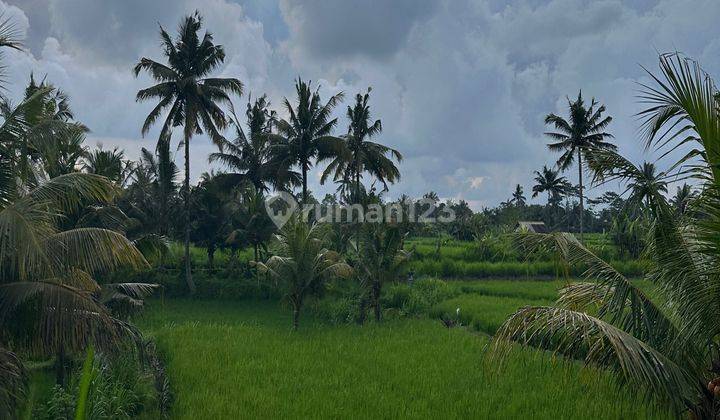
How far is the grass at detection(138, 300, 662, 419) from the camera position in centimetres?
669

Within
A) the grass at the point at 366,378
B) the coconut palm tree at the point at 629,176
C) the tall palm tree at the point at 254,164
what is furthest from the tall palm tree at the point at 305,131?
the coconut palm tree at the point at 629,176

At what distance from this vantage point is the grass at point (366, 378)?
263 inches

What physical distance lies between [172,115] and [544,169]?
36.5m

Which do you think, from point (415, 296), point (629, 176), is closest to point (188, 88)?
point (415, 296)

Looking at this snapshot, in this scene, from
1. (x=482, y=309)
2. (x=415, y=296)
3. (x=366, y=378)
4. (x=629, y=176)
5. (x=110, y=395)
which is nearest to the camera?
(x=629, y=176)

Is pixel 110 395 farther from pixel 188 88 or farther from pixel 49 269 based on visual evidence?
pixel 188 88

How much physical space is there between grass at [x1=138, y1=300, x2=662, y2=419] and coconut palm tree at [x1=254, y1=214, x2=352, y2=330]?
138 cm

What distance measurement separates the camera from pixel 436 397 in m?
7.29

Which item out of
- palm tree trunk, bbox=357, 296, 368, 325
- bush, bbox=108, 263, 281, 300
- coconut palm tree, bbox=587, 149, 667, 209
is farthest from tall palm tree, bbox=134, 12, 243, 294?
coconut palm tree, bbox=587, 149, 667, 209

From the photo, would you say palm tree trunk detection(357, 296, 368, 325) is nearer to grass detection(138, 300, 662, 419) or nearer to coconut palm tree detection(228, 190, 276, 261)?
grass detection(138, 300, 662, 419)

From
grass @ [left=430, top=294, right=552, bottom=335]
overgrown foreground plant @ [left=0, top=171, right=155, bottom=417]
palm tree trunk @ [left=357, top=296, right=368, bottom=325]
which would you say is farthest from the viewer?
palm tree trunk @ [left=357, top=296, right=368, bottom=325]

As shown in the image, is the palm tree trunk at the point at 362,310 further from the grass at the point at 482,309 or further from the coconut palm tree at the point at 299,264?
the grass at the point at 482,309

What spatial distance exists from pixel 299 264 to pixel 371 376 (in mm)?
5767

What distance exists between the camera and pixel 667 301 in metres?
4.53
